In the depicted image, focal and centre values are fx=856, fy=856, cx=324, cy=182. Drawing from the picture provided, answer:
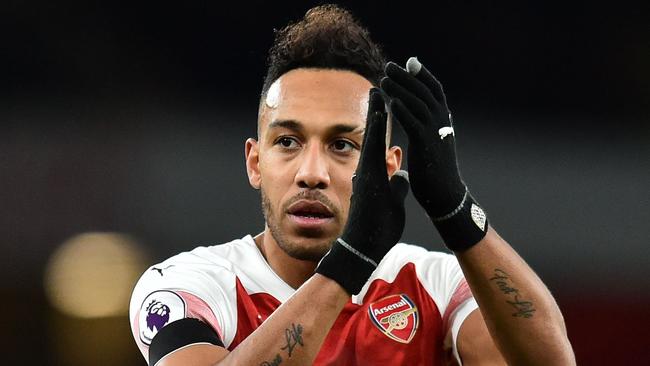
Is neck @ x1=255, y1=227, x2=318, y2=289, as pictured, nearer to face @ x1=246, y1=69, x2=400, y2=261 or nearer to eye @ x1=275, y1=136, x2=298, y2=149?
face @ x1=246, y1=69, x2=400, y2=261

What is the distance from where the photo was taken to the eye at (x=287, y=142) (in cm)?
272

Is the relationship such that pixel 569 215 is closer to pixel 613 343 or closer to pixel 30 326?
pixel 613 343

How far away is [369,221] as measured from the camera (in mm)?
2217

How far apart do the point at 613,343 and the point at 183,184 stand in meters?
3.36

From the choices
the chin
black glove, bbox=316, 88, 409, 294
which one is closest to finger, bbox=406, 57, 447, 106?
black glove, bbox=316, 88, 409, 294

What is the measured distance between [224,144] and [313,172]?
12.9ft

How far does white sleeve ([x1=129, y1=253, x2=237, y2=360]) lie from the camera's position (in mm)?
2443

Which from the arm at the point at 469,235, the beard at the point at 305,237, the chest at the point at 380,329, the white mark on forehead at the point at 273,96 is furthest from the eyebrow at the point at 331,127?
the chest at the point at 380,329

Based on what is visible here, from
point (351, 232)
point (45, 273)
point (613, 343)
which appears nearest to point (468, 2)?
point (613, 343)

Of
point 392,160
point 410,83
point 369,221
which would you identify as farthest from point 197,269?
point 410,83

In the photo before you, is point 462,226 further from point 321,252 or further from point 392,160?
point 392,160

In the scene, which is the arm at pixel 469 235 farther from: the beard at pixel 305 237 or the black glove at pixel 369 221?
the beard at pixel 305 237

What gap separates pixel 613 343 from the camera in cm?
624

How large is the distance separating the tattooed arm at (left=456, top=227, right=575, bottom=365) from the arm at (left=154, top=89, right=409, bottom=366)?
246mm
